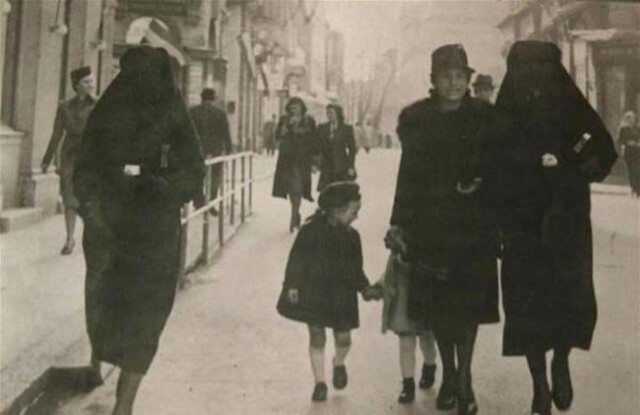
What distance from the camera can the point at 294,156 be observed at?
3010 millimetres

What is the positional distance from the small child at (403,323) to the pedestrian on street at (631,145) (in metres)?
1.45

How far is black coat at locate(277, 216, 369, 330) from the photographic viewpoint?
2.30 meters

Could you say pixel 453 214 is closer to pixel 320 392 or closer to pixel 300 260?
pixel 300 260

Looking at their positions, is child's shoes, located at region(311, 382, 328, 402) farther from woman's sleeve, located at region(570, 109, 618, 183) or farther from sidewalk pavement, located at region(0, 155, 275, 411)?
woman's sleeve, located at region(570, 109, 618, 183)

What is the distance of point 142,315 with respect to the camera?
2025 mm

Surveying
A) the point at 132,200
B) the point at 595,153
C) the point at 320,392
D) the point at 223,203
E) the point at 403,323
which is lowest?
the point at 320,392

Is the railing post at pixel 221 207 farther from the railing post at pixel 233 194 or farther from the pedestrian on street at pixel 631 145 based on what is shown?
the pedestrian on street at pixel 631 145

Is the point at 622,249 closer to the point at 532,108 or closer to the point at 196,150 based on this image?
the point at 532,108

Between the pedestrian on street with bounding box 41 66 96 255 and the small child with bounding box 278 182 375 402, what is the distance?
3.03ft

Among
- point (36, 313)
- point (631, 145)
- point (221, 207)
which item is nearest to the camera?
point (36, 313)

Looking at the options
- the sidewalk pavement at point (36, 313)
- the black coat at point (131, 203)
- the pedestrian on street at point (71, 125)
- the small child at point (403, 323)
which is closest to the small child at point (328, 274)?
the small child at point (403, 323)

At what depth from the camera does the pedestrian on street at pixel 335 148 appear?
115 inches

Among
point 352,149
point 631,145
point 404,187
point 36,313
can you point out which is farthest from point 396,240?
point 631,145

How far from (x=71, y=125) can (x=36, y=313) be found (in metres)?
0.81
